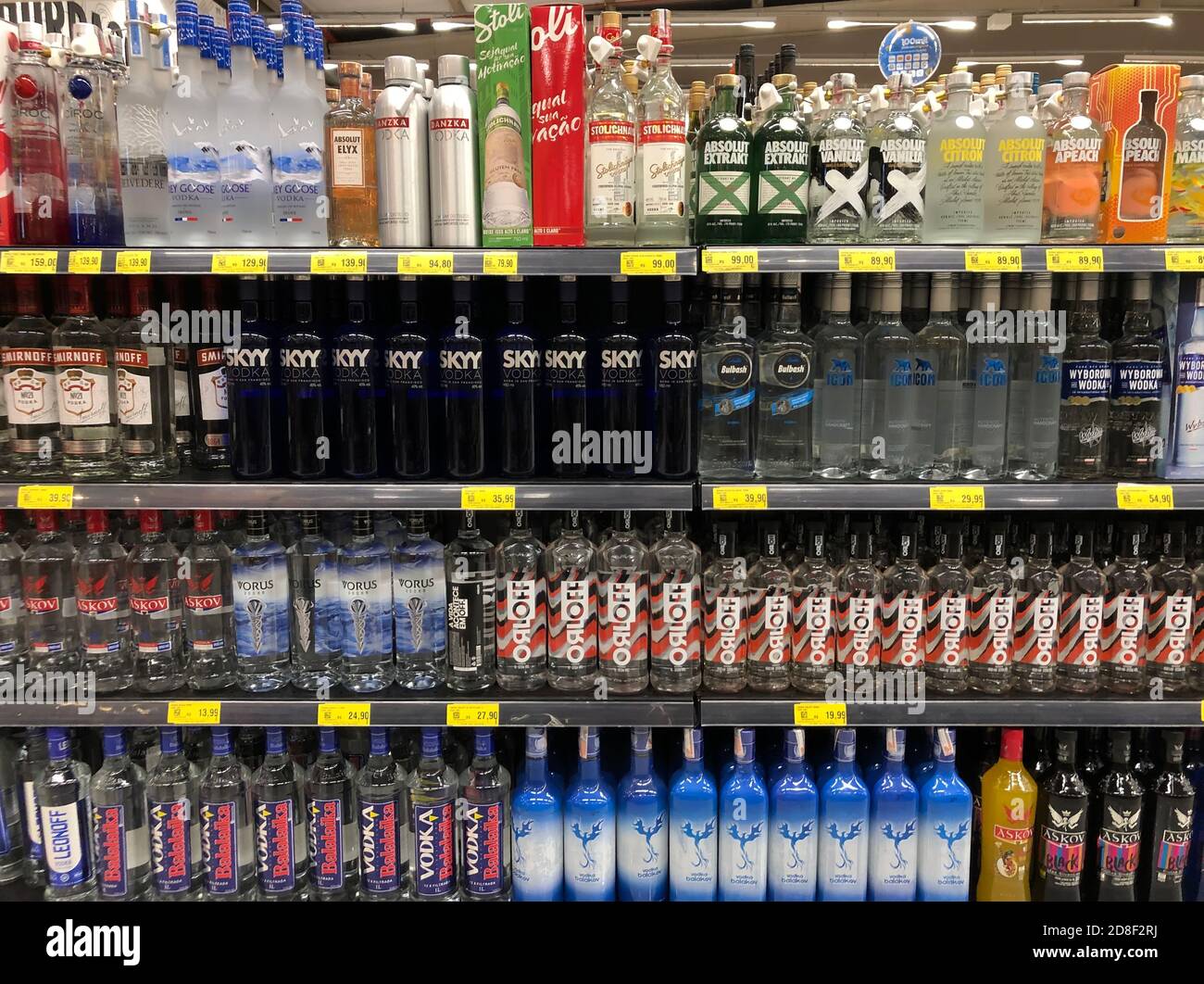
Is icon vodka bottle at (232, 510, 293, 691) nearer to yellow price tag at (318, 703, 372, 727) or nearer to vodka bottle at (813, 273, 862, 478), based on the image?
yellow price tag at (318, 703, 372, 727)

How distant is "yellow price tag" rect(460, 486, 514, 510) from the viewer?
2029 millimetres

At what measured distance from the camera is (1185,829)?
222 centimetres

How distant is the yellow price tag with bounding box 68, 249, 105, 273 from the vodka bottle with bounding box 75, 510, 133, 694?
0.59 m

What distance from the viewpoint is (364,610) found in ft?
7.25

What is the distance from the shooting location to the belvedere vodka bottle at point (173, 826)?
7.27ft

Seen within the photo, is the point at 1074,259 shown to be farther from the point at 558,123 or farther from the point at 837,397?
the point at 558,123

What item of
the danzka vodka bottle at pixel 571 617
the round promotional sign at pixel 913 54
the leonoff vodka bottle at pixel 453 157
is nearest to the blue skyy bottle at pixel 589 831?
the danzka vodka bottle at pixel 571 617

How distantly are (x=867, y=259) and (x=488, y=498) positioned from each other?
99 centimetres

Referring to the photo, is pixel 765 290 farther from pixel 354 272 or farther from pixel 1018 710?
pixel 1018 710

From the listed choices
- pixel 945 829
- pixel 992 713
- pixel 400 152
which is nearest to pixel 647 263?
pixel 400 152

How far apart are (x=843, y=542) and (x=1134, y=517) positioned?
0.83 metres

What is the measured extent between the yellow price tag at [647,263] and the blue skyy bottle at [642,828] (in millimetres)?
1099
